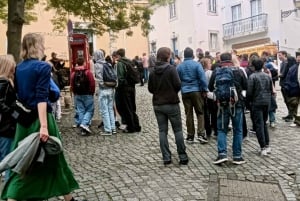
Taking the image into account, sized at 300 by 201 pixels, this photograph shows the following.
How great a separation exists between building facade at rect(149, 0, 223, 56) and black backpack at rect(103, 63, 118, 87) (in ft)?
94.1

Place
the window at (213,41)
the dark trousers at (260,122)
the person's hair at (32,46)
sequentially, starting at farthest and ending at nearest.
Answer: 1. the window at (213,41)
2. the dark trousers at (260,122)
3. the person's hair at (32,46)

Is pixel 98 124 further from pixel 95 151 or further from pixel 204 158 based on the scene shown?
pixel 204 158

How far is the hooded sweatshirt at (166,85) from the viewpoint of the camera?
26.0 feet

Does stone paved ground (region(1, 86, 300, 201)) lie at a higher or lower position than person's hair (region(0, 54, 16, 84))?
lower

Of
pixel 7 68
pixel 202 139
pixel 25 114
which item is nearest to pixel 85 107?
pixel 202 139

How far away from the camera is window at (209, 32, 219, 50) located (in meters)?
42.4

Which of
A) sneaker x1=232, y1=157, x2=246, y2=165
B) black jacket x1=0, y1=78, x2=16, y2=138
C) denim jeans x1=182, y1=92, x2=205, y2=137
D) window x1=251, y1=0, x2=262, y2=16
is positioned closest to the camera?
black jacket x1=0, y1=78, x2=16, y2=138

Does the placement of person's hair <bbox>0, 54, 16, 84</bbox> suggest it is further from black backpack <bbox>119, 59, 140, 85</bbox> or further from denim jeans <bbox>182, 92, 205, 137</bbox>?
black backpack <bbox>119, 59, 140, 85</bbox>

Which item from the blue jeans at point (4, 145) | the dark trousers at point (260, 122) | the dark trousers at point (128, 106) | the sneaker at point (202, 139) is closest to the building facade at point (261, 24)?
the dark trousers at point (128, 106)

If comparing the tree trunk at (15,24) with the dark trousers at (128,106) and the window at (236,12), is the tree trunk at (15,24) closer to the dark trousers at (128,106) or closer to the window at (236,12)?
the dark trousers at (128,106)

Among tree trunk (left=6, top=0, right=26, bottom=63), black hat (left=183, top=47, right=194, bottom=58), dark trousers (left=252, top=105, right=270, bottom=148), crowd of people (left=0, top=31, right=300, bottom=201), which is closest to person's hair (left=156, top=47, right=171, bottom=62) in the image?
crowd of people (left=0, top=31, right=300, bottom=201)

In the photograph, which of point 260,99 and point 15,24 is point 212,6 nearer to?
point 15,24

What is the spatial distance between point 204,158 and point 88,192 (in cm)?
262

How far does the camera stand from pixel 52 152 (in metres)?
5.21
